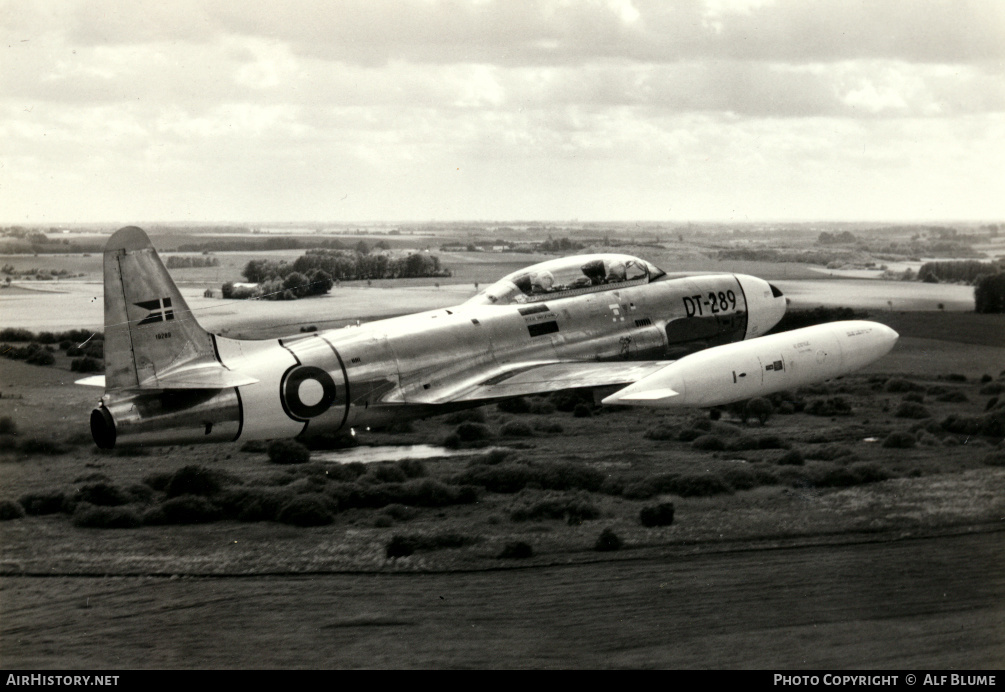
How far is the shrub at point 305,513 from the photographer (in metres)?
21.1

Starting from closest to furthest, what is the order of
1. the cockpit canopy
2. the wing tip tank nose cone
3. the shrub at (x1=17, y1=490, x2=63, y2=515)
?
the wing tip tank nose cone, the shrub at (x1=17, y1=490, x2=63, y2=515), the cockpit canopy

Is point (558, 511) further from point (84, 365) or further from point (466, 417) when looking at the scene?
point (84, 365)

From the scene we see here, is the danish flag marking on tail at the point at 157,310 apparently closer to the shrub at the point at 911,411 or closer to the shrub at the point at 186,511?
the shrub at the point at 186,511

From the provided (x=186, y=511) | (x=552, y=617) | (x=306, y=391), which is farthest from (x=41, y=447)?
(x=552, y=617)

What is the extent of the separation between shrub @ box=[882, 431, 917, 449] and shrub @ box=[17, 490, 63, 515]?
21.5 m

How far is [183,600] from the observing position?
18.4 metres

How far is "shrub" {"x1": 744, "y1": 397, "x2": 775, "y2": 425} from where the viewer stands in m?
29.7

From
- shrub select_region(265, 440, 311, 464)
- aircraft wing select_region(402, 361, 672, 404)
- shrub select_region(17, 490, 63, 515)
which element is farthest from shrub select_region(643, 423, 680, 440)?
shrub select_region(17, 490, 63, 515)

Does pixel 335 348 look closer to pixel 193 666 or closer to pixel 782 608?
pixel 193 666

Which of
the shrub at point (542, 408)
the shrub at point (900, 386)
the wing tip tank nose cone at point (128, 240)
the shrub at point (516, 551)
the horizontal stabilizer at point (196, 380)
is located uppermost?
the wing tip tank nose cone at point (128, 240)

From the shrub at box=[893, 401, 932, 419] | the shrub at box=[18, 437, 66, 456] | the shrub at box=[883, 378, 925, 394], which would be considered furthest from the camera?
the shrub at box=[883, 378, 925, 394]

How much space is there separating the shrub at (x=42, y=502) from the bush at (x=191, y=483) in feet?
7.69

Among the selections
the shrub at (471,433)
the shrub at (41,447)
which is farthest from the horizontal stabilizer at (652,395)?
the shrub at (41,447)

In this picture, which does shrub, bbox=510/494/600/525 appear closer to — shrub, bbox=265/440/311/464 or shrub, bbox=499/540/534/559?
shrub, bbox=499/540/534/559
